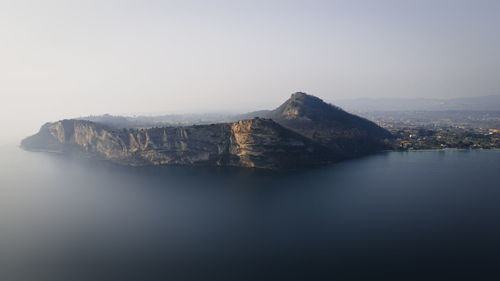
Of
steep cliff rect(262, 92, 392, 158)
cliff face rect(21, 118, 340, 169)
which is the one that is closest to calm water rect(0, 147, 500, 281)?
cliff face rect(21, 118, 340, 169)

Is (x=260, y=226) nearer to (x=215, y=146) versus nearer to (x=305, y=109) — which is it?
(x=215, y=146)

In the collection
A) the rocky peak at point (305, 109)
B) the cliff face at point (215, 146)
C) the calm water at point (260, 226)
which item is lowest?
the calm water at point (260, 226)

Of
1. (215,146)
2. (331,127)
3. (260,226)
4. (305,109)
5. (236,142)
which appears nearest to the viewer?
(260,226)

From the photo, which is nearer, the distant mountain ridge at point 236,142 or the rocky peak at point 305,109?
the distant mountain ridge at point 236,142

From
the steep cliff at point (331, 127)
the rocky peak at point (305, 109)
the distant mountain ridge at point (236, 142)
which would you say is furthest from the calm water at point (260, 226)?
the rocky peak at point (305, 109)

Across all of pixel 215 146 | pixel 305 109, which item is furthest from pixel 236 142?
pixel 305 109

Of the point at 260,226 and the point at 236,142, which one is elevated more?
the point at 236,142

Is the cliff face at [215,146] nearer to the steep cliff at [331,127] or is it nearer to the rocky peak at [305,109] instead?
the steep cliff at [331,127]
